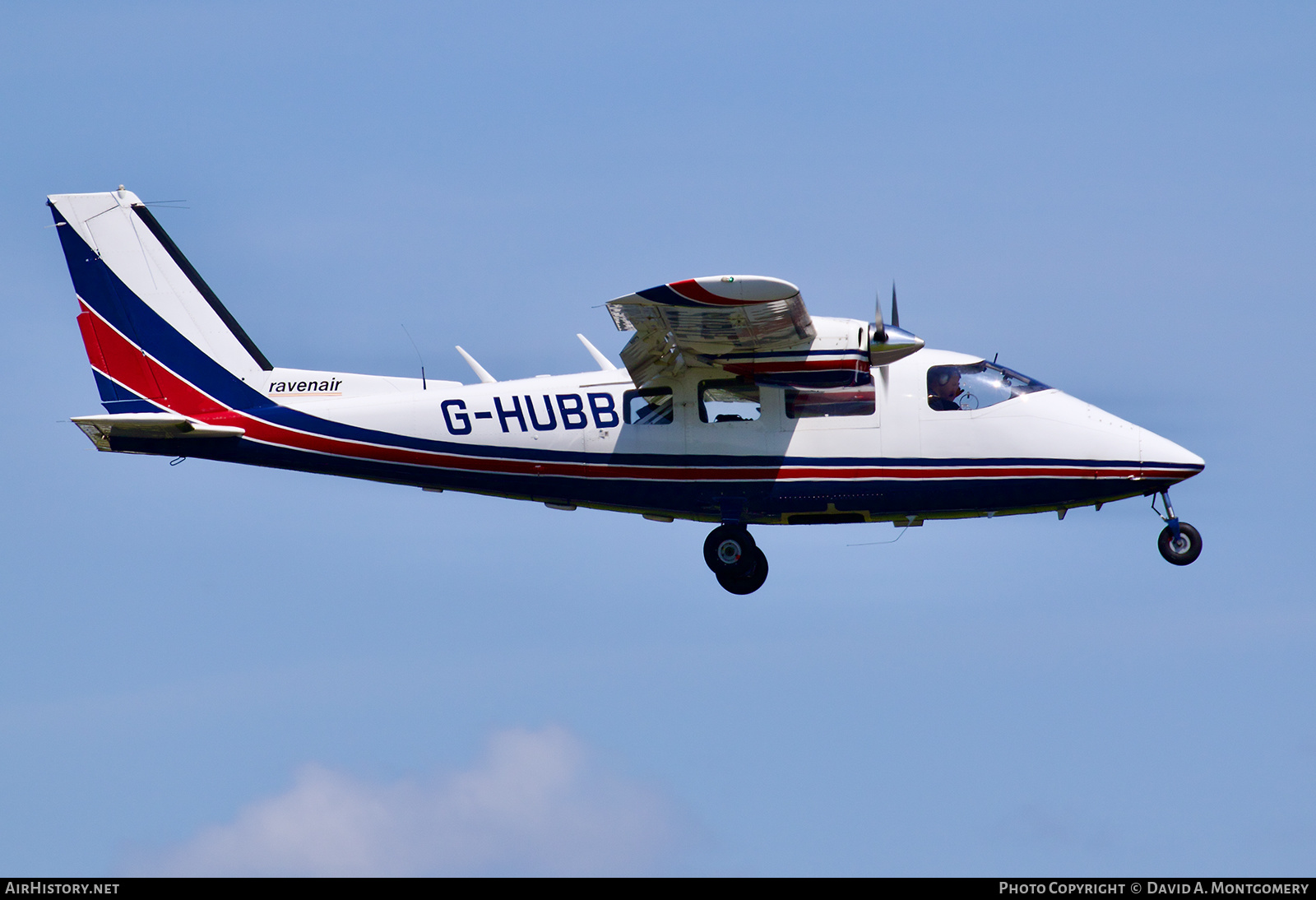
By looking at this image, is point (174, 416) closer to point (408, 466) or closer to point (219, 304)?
point (219, 304)

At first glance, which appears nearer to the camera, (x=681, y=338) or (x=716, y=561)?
(x=681, y=338)

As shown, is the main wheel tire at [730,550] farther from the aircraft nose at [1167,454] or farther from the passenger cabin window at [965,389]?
the aircraft nose at [1167,454]

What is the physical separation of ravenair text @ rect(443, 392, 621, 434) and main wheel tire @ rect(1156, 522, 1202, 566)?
6.94m

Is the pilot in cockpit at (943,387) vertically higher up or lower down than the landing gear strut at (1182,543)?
higher up

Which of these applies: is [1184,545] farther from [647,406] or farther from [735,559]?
[647,406]

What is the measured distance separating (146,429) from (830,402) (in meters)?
8.67

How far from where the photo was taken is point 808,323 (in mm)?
17047

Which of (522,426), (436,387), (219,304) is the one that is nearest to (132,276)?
(219,304)

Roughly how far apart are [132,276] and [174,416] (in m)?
2.13

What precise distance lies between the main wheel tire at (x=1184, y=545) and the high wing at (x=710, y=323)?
5.07 m

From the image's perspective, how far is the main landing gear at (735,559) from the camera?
18453 mm

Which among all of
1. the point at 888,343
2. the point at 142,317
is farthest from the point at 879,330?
the point at 142,317

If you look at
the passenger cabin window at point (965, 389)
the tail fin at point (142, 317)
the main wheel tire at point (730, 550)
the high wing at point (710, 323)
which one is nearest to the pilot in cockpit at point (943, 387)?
the passenger cabin window at point (965, 389)

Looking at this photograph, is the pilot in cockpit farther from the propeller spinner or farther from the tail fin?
the tail fin
